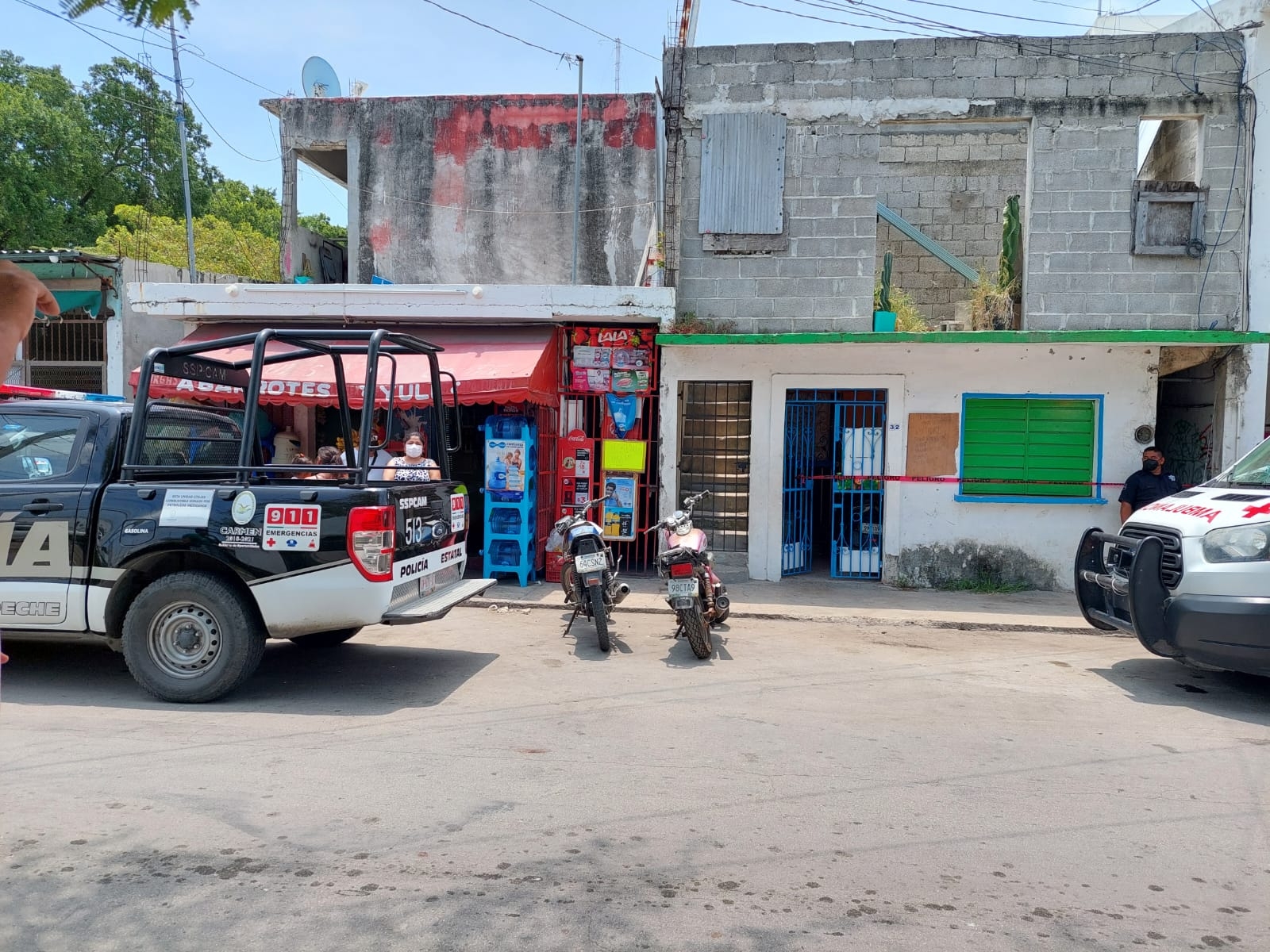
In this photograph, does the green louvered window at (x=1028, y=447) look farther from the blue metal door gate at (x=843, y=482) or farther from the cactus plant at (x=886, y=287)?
the cactus plant at (x=886, y=287)

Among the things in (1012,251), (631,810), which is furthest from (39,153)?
(631,810)

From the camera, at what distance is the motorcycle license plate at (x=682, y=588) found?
7109mm

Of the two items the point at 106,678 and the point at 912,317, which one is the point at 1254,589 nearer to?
the point at 912,317

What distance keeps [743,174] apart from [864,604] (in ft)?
17.5

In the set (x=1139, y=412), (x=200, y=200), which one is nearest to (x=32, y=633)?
(x=1139, y=412)

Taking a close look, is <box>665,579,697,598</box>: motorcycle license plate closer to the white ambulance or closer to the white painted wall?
the white ambulance

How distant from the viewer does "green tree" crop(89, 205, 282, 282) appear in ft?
82.0

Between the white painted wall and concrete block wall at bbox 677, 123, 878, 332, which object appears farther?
concrete block wall at bbox 677, 123, 878, 332

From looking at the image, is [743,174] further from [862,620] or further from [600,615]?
[600,615]

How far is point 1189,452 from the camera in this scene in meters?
11.7

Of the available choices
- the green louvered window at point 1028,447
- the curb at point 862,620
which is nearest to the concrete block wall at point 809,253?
the green louvered window at point 1028,447

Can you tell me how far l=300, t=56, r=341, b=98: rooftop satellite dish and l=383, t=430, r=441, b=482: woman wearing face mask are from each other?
8796mm

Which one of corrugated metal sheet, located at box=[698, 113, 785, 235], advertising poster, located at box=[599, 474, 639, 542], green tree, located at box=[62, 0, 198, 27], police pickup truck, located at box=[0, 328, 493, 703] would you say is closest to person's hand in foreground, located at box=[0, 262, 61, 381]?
green tree, located at box=[62, 0, 198, 27]

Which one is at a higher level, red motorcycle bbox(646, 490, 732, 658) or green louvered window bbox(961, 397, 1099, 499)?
green louvered window bbox(961, 397, 1099, 499)
